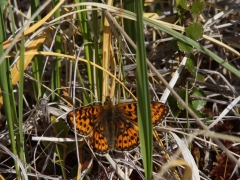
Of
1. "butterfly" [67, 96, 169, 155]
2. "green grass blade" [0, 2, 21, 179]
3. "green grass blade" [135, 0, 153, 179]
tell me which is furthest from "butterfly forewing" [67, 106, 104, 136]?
"green grass blade" [135, 0, 153, 179]

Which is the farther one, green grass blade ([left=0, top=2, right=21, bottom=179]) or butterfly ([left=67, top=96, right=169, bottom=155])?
butterfly ([left=67, top=96, right=169, bottom=155])

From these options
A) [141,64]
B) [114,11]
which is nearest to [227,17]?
[114,11]

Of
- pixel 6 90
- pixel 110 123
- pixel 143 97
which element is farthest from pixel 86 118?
pixel 143 97

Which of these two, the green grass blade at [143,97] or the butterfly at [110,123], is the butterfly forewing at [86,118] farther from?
the green grass blade at [143,97]

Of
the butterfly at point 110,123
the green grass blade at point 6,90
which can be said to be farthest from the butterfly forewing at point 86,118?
the green grass blade at point 6,90

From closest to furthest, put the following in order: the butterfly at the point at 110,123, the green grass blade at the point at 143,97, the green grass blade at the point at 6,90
Answer: the green grass blade at the point at 143,97 → the green grass blade at the point at 6,90 → the butterfly at the point at 110,123

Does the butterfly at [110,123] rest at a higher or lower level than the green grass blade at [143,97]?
lower

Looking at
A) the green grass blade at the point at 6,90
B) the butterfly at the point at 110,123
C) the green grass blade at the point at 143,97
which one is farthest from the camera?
the butterfly at the point at 110,123

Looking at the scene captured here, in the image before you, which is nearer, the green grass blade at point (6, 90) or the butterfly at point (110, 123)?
the green grass blade at point (6, 90)

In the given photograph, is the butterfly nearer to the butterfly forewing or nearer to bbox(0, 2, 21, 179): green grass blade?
the butterfly forewing
